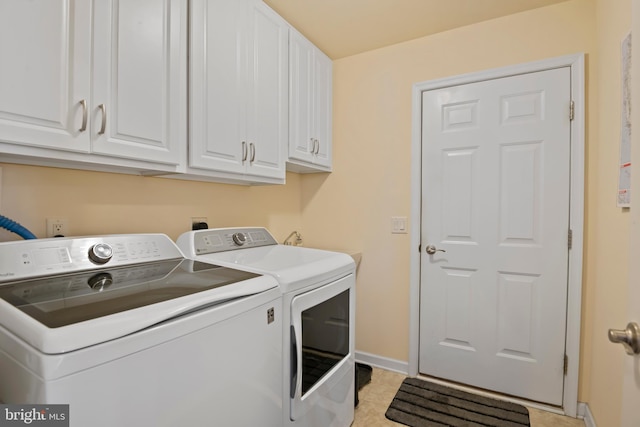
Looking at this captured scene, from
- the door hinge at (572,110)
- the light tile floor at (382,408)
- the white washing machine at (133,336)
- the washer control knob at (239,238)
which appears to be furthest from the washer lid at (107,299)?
the door hinge at (572,110)

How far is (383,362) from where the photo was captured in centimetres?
243

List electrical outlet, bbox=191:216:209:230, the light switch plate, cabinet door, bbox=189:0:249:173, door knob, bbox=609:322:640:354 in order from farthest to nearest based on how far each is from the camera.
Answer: the light switch plate
electrical outlet, bbox=191:216:209:230
cabinet door, bbox=189:0:249:173
door knob, bbox=609:322:640:354

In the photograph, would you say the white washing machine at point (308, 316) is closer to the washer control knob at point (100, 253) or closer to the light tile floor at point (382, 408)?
the light tile floor at point (382, 408)

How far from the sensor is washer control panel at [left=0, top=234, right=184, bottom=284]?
992 mm

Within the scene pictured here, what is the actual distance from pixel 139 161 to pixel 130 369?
2.81 feet

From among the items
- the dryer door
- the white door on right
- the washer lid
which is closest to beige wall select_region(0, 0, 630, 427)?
the white door on right

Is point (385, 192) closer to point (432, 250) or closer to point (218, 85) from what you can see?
point (432, 250)

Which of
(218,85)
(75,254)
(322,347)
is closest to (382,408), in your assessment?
(322,347)

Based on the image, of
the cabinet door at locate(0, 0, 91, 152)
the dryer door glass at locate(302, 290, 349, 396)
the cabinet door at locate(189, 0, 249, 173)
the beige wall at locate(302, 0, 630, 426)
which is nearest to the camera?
the cabinet door at locate(0, 0, 91, 152)

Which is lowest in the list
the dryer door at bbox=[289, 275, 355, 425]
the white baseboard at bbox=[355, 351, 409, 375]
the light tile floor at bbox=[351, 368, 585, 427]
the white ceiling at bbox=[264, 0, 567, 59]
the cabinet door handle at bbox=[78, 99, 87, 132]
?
the light tile floor at bbox=[351, 368, 585, 427]

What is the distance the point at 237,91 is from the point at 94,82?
27.0 inches

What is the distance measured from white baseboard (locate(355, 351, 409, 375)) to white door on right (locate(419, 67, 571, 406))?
16 cm

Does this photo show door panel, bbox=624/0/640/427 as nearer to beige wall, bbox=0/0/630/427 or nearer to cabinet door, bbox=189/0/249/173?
beige wall, bbox=0/0/630/427

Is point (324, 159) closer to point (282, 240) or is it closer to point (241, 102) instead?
point (282, 240)
